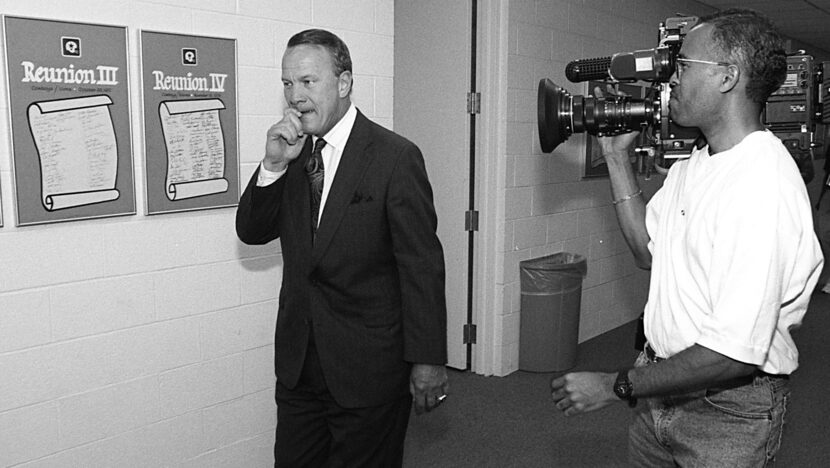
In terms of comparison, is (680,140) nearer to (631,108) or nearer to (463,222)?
(631,108)

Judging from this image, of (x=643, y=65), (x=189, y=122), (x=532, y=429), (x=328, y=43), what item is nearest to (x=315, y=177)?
(x=328, y=43)

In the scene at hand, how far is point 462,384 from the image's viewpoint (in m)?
4.17

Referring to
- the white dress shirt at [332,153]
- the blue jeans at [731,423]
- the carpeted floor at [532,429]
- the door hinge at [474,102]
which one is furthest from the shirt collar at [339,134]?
the door hinge at [474,102]

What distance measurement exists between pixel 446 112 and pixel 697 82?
2743mm

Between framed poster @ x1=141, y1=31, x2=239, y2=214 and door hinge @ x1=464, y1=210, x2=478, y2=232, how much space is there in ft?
5.98

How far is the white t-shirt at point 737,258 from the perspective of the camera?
1398mm

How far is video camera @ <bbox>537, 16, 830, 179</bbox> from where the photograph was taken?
179 centimetres

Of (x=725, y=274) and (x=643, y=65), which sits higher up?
(x=643, y=65)

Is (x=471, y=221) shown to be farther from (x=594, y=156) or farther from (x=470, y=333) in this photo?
(x=594, y=156)

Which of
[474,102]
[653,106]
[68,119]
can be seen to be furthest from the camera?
[474,102]

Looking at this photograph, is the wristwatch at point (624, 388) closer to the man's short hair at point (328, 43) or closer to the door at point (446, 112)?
the man's short hair at point (328, 43)

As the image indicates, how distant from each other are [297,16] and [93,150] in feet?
3.04

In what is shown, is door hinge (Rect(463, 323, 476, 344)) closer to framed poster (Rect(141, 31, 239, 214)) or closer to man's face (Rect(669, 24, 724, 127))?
framed poster (Rect(141, 31, 239, 214))

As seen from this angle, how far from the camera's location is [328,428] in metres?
2.16
